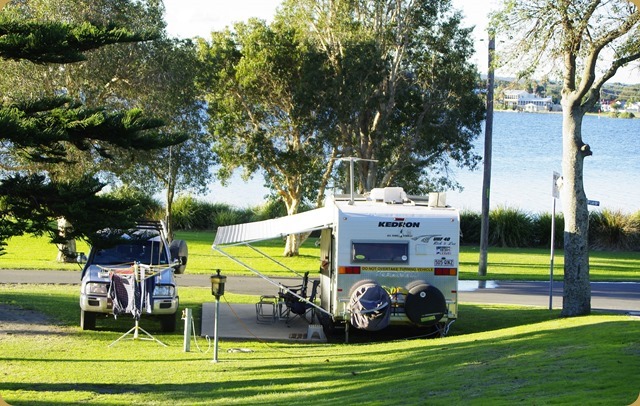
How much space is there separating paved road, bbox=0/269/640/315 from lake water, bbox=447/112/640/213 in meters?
16.4

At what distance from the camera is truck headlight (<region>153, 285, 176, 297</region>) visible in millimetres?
16484

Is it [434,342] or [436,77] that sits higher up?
[436,77]

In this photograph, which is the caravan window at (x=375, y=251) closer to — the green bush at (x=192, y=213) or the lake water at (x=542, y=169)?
the green bush at (x=192, y=213)

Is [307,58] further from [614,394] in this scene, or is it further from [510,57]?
[614,394]

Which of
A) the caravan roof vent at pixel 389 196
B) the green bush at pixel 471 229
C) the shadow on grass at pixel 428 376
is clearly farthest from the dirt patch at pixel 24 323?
the green bush at pixel 471 229

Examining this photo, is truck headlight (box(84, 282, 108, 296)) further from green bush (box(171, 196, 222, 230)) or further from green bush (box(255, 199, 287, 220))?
green bush (box(171, 196, 222, 230))

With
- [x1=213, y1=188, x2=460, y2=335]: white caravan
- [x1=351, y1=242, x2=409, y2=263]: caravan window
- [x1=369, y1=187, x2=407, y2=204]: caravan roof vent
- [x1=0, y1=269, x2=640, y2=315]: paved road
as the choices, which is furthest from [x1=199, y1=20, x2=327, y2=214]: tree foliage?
[x1=351, y1=242, x2=409, y2=263]: caravan window

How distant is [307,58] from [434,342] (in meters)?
14.3

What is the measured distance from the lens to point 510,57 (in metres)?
18.0

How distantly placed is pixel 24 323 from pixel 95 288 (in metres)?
1.85

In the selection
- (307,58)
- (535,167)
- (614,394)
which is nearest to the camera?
(614,394)

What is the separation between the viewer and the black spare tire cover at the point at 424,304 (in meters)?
16.6

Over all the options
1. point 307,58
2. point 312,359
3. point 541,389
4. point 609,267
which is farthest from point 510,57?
point 609,267

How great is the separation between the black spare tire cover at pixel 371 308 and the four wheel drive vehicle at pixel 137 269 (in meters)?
3.20
